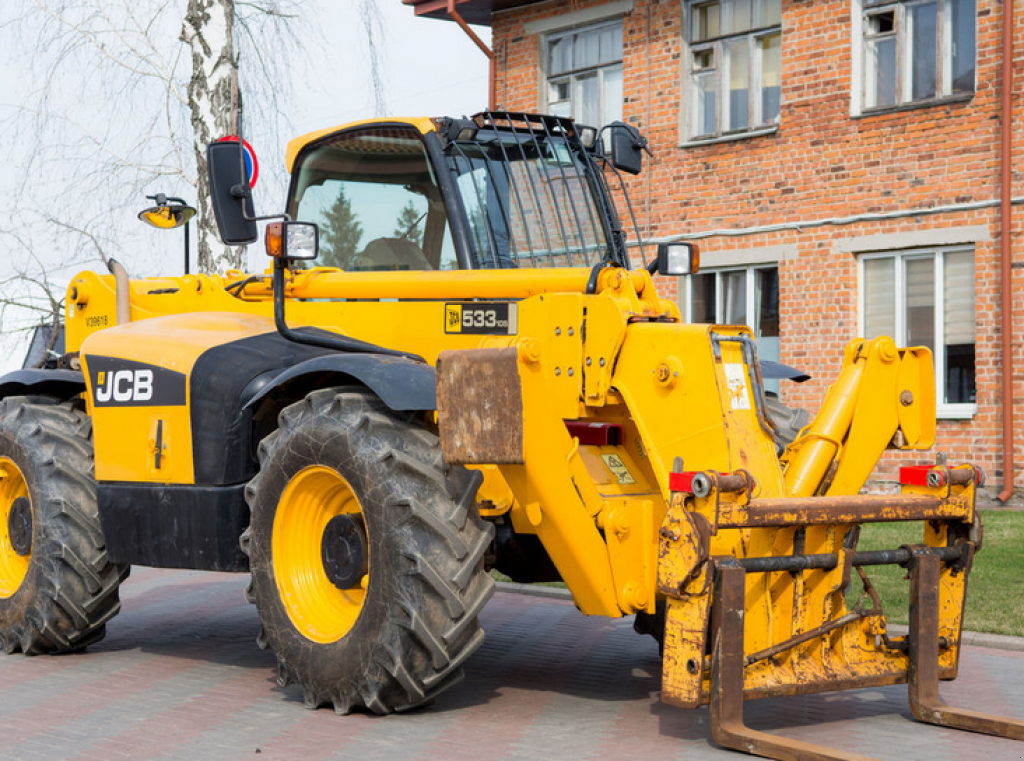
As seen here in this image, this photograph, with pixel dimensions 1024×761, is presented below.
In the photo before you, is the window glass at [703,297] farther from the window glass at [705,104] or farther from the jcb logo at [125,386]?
the jcb logo at [125,386]

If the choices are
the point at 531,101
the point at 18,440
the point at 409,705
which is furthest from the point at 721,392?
the point at 531,101

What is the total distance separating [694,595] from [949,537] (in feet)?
5.06

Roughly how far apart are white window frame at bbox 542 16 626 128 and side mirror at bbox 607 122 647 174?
12.0 meters

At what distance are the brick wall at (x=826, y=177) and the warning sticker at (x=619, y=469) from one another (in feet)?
34.3

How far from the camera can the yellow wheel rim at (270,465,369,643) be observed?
22.8 feet

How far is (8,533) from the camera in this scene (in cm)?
904

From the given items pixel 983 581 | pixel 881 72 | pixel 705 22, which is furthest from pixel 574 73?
pixel 983 581

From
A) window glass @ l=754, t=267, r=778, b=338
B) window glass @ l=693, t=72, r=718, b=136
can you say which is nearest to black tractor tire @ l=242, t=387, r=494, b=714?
window glass @ l=754, t=267, r=778, b=338

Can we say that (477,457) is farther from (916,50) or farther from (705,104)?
(705,104)

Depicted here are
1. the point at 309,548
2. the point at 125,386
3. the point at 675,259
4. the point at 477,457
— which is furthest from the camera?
the point at 125,386

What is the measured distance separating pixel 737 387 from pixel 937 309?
36.2 feet

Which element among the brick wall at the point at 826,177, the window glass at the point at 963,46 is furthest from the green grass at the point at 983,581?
the window glass at the point at 963,46

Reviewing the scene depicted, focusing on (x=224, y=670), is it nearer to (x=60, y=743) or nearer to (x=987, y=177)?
(x=60, y=743)

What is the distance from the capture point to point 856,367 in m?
6.88
